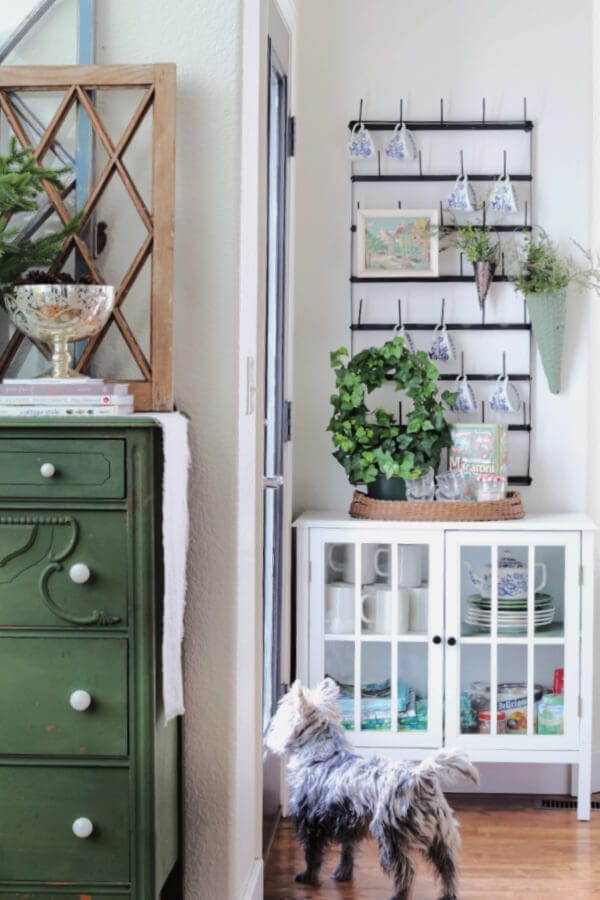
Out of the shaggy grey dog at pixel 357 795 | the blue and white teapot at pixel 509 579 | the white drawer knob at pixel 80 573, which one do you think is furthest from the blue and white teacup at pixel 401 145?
the white drawer knob at pixel 80 573

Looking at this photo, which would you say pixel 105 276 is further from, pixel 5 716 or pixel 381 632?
pixel 381 632

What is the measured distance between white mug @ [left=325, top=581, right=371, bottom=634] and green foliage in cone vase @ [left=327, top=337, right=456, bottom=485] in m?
0.32

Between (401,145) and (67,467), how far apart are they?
210 cm

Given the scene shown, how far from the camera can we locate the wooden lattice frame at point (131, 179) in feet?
7.31

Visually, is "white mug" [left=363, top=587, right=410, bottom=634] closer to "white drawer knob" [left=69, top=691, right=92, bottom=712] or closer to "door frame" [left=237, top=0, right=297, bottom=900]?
"door frame" [left=237, top=0, right=297, bottom=900]

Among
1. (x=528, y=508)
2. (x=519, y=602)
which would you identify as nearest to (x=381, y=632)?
(x=519, y=602)

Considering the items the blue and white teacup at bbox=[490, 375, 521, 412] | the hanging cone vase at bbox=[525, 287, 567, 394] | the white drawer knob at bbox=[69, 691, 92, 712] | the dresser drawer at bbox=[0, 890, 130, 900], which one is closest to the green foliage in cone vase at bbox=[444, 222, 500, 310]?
the hanging cone vase at bbox=[525, 287, 567, 394]

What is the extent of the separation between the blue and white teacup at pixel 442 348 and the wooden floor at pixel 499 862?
1344 millimetres

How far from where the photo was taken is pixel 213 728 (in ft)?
7.64

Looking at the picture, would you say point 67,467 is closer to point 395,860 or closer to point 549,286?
point 395,860

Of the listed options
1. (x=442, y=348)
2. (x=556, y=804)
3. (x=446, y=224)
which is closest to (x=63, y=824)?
(x=556, y=804)

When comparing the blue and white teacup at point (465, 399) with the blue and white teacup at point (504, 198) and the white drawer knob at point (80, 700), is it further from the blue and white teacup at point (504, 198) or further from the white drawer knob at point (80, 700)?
the white drawer knob at point (80, 700)

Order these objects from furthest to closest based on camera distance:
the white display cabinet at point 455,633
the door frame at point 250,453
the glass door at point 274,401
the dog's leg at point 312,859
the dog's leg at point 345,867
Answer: the white display cabinet at point 455,633
the glass door at point 274,401
the dog's leg at point 345,867
the dog's leg at point 312,859
the door frame at point 250,453

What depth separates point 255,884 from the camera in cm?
262
